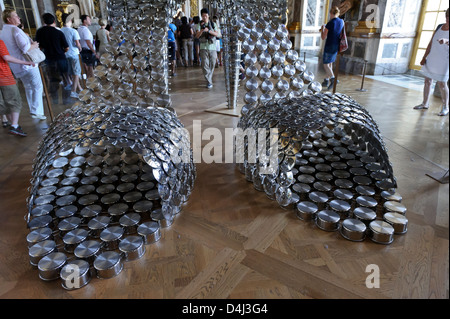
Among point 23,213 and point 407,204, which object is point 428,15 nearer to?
point 407,204

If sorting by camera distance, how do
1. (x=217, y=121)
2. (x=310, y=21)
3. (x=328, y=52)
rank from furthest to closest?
1. (x=310, y=21)
2. (x=328, y=52)
3. (x=217, y=121)

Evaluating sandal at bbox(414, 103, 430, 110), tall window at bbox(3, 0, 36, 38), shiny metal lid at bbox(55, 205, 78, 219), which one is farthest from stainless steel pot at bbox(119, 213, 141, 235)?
tall window at bbox(3, 0, 36, 38)

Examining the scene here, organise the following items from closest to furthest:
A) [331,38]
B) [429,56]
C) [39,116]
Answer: [429,56] → [39,116] → [331,38]

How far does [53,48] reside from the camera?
493 centimetres

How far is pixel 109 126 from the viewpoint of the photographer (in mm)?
2289

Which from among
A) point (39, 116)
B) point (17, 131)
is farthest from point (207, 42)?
point (17, 131)

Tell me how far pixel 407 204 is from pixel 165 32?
3481 millimetres

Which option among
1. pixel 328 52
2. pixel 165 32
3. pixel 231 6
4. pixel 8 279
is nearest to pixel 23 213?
pixel 8 279

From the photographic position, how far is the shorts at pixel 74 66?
542 centimetres

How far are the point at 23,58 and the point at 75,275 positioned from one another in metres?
3.70

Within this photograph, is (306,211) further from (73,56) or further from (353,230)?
(73,56)

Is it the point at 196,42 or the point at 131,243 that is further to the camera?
the point at 196,42

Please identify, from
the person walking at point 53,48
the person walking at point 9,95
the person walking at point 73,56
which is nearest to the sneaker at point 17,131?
the person walking at point 9,95

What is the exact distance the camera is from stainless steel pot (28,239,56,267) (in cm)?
194
